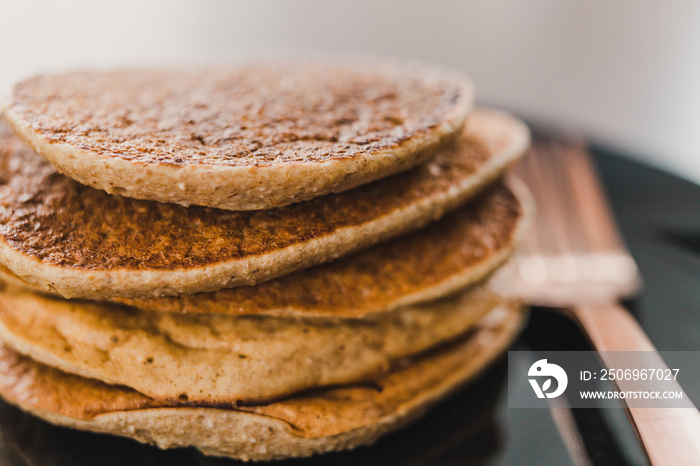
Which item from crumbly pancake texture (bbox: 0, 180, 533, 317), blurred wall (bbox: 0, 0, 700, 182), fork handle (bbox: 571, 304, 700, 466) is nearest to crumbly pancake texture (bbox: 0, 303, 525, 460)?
crumbly pancake texture (bbox: 0, 180, 533, 317)

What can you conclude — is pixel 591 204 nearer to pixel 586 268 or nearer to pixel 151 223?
pixel 586 268

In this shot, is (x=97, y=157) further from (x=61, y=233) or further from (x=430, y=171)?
(x=430, y=171)

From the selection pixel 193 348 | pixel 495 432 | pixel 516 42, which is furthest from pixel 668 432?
pixel 516 42

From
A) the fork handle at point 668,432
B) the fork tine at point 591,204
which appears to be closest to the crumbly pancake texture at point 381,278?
the fork handle at point 668,432

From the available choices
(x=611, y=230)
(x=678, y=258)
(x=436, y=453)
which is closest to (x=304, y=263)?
(x=436, y=453)

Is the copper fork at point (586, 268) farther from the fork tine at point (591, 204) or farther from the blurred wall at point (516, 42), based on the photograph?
the blurred wall at point (516, 42)
